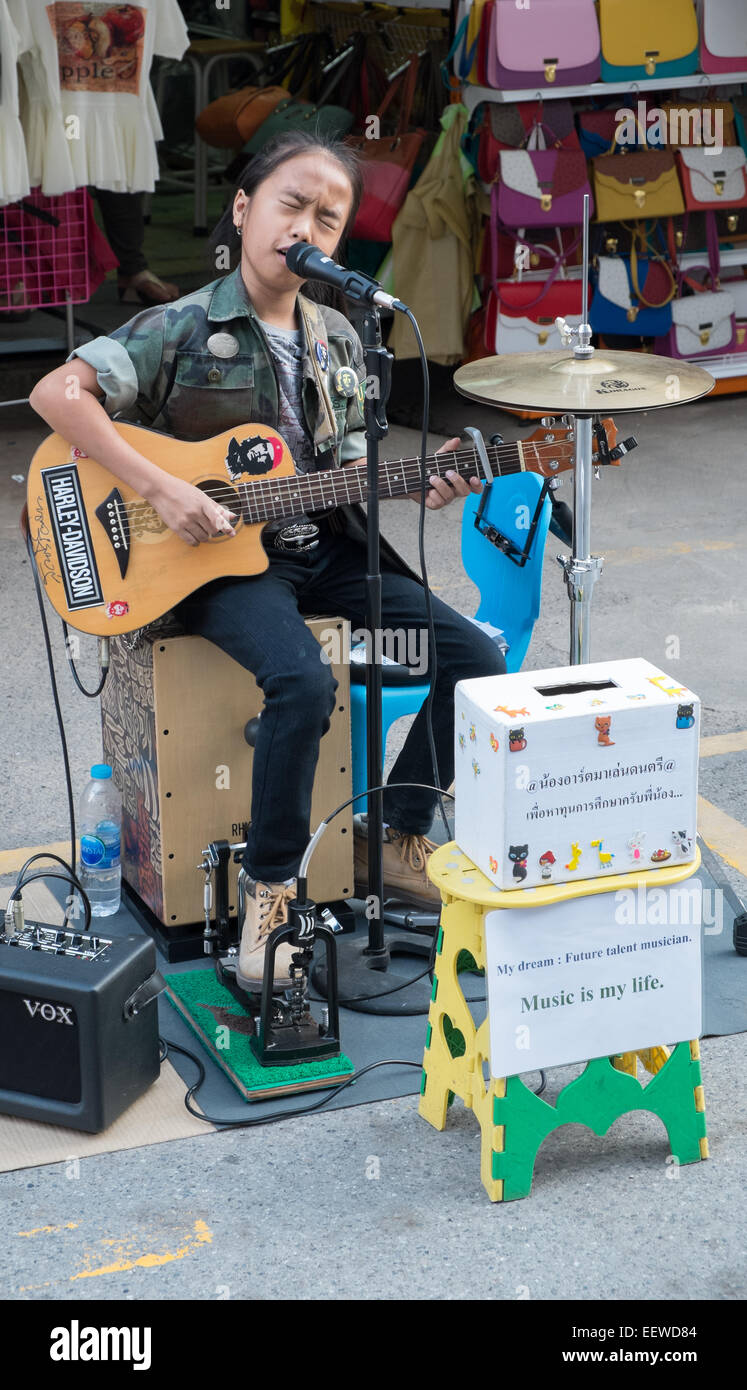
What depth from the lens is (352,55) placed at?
684 cm

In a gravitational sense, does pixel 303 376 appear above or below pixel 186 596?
above

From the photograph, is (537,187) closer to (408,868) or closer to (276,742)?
(408,868)

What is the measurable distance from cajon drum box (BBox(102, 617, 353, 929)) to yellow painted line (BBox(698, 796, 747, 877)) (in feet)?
2.89

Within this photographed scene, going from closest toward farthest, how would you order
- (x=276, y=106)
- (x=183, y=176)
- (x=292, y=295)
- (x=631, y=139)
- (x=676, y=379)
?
(x=676, y=379) < (x=292, y=295) < (x=631, y=139) < (x=276, y=106) < (x=183, y=176)

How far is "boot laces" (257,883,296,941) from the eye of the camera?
3.11 m

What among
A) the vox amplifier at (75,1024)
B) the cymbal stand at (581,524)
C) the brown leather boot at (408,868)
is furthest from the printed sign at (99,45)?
the vox amplifier at (75,1024)

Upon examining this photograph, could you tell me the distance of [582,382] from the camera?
3088 mm

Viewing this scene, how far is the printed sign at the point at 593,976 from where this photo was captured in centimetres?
257

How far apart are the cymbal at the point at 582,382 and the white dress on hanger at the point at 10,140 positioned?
9.68ft

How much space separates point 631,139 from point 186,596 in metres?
4.00

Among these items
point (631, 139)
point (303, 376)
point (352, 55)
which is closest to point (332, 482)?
point (303, 376)

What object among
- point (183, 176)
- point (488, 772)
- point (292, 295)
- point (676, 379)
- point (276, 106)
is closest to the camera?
point (488, 772)

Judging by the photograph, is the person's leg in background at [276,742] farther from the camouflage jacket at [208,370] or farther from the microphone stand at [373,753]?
the camouflage jacket at [208,370]

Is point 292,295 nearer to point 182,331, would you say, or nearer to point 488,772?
point 182,331
